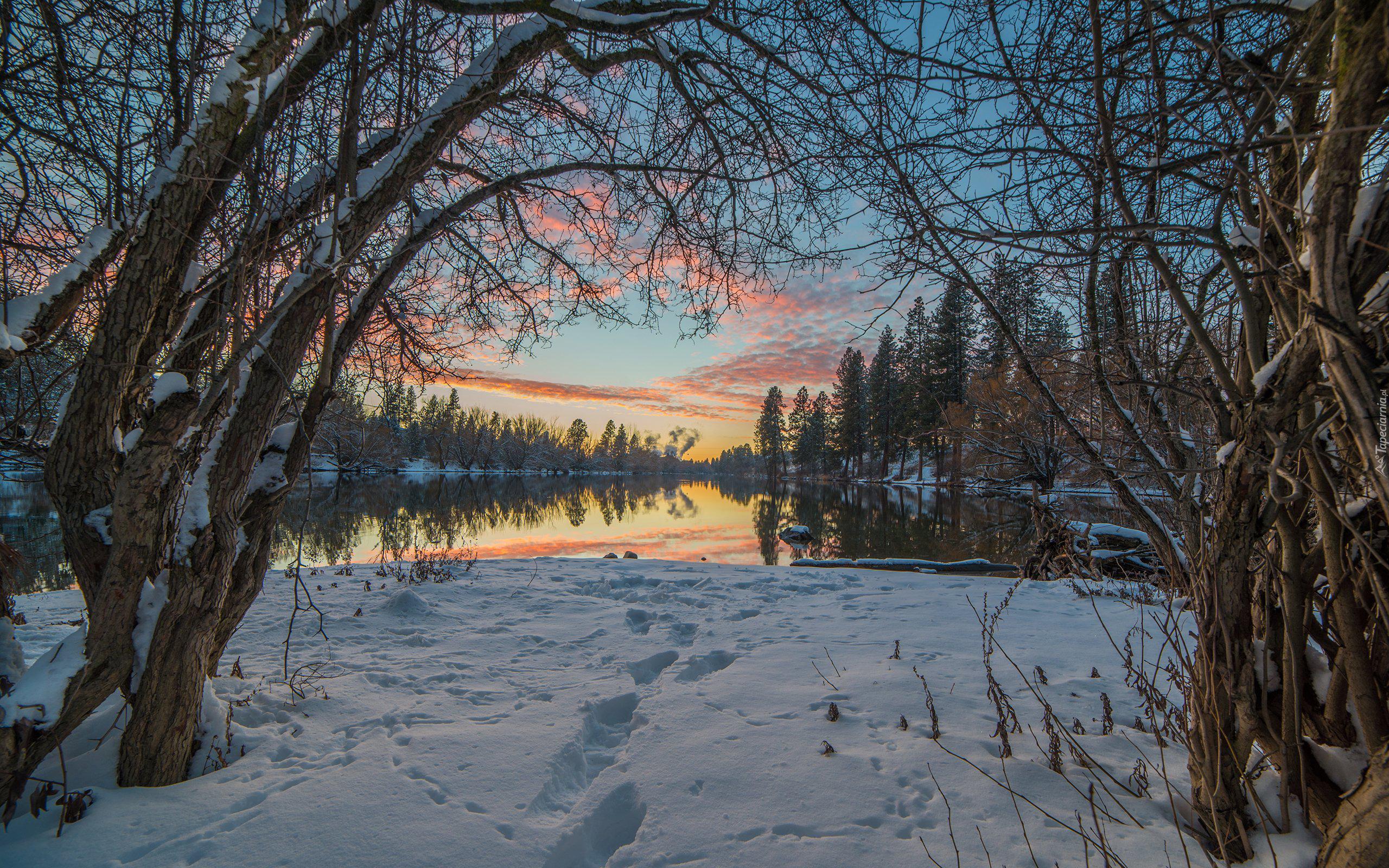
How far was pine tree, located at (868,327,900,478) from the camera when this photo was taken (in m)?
36.8

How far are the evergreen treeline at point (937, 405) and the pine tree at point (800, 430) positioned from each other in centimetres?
14

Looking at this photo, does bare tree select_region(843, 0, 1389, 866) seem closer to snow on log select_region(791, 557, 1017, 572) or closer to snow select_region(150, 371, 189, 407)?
snow select_region(150, 371, 189, 407)

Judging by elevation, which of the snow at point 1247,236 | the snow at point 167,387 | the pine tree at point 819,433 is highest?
the pine tree at point 819,433

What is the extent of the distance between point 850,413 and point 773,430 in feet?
58.0

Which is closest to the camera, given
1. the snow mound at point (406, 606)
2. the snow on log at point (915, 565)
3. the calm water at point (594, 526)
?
the snow mound at point (406, 606)

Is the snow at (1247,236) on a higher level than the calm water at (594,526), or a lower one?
higher

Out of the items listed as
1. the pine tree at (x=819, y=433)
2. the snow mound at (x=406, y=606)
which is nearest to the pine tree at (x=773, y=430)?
the pine tree at (x=819, y=433)

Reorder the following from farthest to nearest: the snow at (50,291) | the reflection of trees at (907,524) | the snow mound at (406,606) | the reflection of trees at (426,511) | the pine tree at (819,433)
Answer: the pine tree at (819,433) < the reflection of trees at (426,511) < the reflection of trees at (907,524) < the snow mound at (406,606) < the snow at (50,291)

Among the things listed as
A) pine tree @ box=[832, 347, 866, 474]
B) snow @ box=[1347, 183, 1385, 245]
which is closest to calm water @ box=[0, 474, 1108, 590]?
snow @ box=[1347, 183, 1385, 245]

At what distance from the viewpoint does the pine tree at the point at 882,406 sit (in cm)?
3675

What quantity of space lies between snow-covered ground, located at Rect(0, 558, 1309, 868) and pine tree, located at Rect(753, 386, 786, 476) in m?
61.2

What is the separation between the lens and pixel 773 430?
66250 mm

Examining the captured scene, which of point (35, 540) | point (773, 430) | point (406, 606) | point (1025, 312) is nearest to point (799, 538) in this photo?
point (406, 606)

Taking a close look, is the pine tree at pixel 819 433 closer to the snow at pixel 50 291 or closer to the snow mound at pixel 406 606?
the snow mound at pixel 406 606
